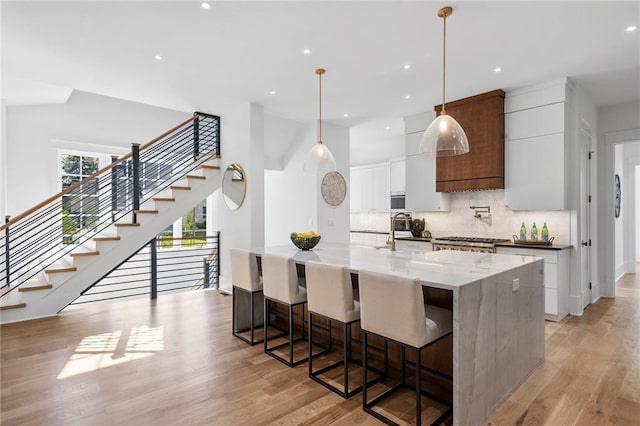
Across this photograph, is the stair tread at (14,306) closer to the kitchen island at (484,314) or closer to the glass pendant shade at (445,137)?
the kitchen island at (484,314)

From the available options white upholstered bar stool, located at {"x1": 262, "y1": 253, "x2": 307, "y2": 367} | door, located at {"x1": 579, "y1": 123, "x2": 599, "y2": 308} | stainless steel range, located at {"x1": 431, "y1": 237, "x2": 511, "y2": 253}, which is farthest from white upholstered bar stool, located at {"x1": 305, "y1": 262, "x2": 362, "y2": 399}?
door, located at {"x1": 579, "y1": 123, "x2": 599, "y2": 308}

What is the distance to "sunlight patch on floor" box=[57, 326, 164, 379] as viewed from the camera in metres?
2.91

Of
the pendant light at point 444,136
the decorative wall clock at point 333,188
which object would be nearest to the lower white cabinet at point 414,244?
the decorative wall clock at point 333,188

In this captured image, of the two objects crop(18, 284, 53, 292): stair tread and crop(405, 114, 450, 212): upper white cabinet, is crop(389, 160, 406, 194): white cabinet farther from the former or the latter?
crop(18, 284, 53, 292): stair tread

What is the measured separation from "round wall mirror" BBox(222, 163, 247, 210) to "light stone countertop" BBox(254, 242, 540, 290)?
2.00 m

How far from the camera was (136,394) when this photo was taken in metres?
2.46

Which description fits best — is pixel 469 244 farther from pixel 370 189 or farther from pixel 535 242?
pixel 370 189

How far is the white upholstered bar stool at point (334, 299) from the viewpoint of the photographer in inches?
94.0

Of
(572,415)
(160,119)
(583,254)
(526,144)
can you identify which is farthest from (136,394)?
(160,119)

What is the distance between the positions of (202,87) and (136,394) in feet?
11.4

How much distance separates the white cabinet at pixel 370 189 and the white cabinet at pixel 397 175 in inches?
6.1

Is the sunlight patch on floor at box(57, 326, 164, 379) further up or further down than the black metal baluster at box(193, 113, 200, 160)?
further down

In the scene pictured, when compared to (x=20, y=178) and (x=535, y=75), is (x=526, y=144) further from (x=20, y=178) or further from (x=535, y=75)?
(x=20, y=178)

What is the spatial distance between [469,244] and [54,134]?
270 inches
